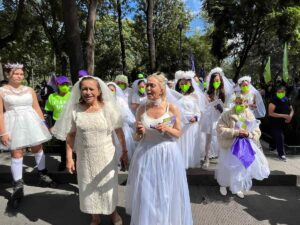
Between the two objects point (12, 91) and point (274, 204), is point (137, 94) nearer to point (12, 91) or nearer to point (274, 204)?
point (12, 91)

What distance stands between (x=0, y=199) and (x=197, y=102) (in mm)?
3724

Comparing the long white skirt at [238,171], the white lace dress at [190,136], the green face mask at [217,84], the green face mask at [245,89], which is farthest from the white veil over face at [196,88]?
the long white skirt at [238,171]

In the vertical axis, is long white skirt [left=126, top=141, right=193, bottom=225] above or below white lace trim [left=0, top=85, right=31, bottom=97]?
below

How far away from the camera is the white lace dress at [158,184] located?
379cm

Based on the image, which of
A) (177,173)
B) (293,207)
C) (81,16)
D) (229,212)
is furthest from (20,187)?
(81,16)

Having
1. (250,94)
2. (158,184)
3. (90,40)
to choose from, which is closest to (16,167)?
(158,184)

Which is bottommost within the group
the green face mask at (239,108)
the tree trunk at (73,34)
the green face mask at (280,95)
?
the green face mask at (239,108)

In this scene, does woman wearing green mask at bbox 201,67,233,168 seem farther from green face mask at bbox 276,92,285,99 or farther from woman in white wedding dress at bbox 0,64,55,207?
woman in white wedding dress at bbox 0,64,55,207

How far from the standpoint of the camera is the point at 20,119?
5.05 m

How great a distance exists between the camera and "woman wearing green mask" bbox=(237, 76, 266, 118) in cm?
702

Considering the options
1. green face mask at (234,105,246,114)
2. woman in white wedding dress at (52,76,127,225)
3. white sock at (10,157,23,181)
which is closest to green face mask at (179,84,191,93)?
green face mask at (234,105,246,114)

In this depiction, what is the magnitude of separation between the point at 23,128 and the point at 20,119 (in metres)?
0.14

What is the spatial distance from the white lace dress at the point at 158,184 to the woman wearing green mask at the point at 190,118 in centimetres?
242

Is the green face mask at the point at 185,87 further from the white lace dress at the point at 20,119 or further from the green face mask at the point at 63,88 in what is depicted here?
the white lace dress at the point at 20,119
